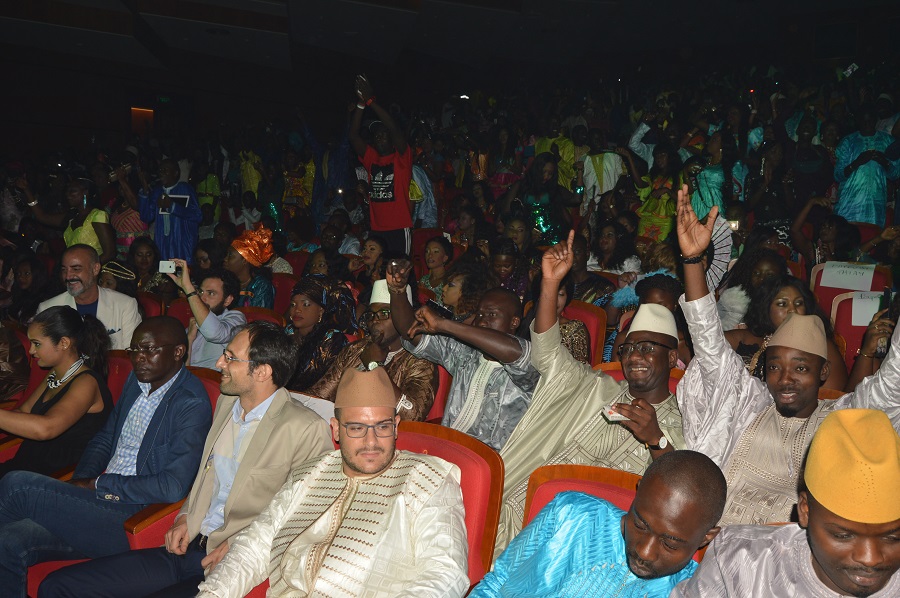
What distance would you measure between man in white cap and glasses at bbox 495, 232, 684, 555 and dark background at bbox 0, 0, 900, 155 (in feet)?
31.4

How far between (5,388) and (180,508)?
1949 mm

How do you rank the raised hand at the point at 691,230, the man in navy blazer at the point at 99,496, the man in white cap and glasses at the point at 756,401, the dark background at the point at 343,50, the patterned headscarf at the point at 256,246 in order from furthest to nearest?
1. the dark background at the point at 343,50
2. the patterned headscarf at the point at 256,246
3. the man in navy blazer at the point at 99,496
4. the raised hand at the point at 691,230
5. the man in white cap and glasses at the point at 756,401

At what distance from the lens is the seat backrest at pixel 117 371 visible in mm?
3852

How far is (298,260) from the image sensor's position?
7.18m

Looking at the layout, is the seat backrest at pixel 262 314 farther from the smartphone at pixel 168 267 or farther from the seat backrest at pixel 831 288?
the seat backrest at pixel 831 288

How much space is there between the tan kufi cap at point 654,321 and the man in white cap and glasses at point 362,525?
94 cm

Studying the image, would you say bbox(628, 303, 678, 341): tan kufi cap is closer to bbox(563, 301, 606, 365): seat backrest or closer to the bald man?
the bald man

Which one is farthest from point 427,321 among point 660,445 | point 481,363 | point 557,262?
point 660,445

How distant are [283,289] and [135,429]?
2779mm

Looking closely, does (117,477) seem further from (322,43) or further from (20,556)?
(322,43)

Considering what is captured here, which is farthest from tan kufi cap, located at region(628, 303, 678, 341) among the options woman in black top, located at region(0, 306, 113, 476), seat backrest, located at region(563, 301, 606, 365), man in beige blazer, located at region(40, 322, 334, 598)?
woman in black top, located at region(0, 306, 113, 476)

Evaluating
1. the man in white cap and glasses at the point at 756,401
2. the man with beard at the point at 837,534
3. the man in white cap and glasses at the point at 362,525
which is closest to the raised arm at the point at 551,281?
the man in white cap and glasses at the point at 756,401

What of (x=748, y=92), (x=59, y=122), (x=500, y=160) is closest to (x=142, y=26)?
(x=59, y=122)

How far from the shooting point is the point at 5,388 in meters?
4.25
